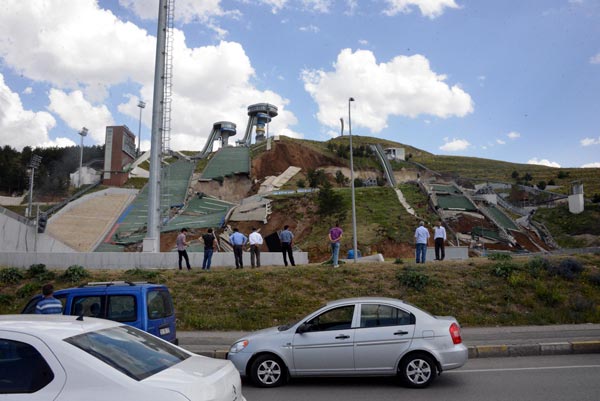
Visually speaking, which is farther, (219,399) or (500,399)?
(500,399)

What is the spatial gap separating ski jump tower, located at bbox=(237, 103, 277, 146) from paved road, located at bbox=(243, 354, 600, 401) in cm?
10013

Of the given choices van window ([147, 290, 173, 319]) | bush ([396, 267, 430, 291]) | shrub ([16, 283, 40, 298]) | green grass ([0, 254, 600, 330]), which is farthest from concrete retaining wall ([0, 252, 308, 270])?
van window ([147, 290, 173, 319])

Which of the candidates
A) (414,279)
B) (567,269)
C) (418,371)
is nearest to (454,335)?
(418,371)

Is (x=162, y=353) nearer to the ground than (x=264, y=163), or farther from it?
nearer to the ground

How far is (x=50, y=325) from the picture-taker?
4.02 metres

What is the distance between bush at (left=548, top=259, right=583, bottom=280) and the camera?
1636 cm

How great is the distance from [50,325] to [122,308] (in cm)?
512

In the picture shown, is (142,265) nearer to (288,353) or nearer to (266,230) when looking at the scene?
(288,353)

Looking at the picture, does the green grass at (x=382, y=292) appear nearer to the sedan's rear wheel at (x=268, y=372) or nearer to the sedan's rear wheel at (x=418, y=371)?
the sedan's rear wheel at (x=268, y=372)

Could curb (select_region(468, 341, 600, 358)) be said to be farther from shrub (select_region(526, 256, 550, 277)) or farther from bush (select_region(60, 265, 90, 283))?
bush (select_region(60, 265, 90, 283))

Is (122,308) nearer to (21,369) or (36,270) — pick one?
(21,369)

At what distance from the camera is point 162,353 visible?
14.5 ft

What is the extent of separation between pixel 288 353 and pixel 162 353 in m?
4.16

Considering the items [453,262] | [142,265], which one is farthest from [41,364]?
[142,265]
